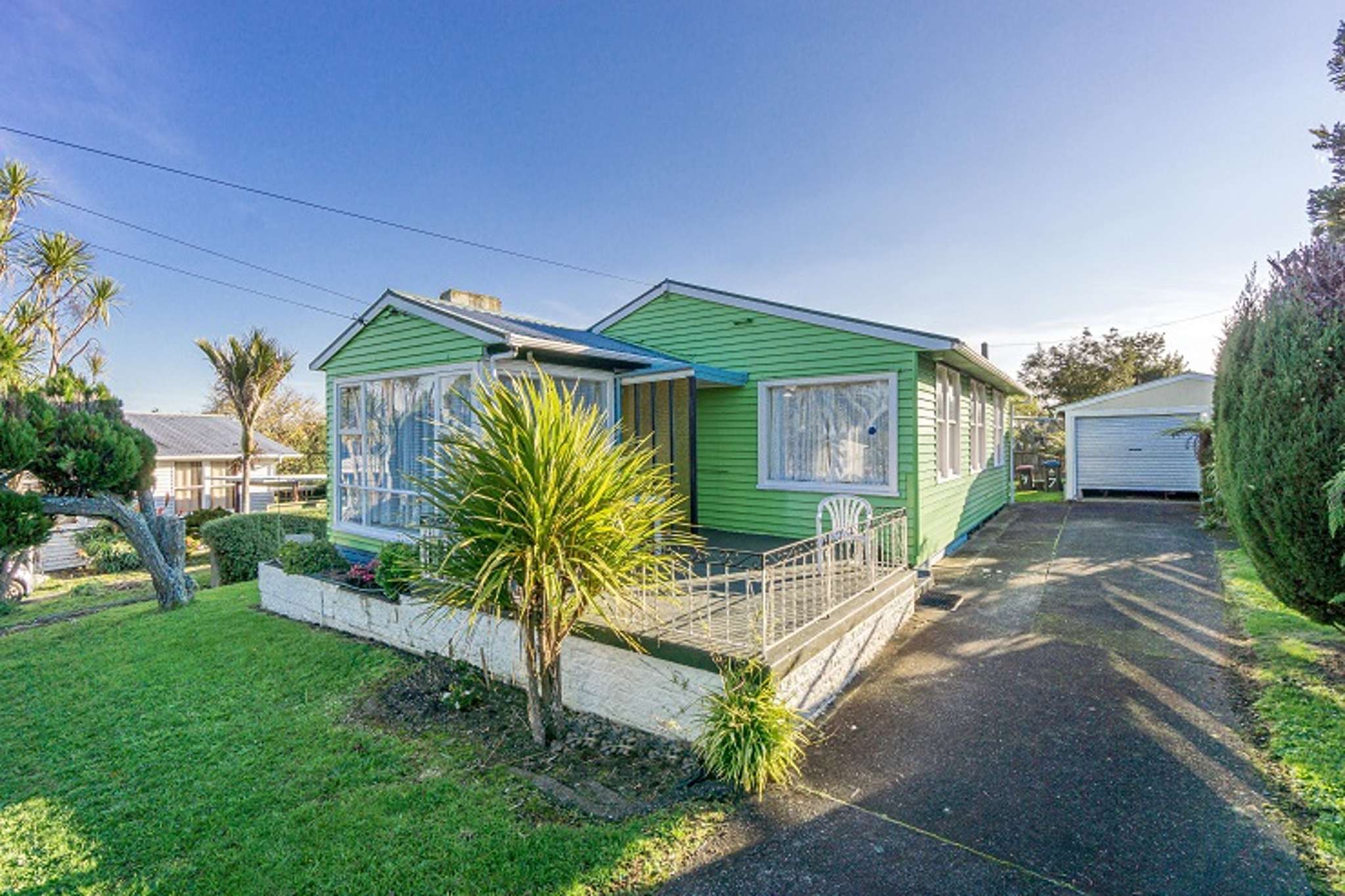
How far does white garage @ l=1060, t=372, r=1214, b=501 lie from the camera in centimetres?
1666

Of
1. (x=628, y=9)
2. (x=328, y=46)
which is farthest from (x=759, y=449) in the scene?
(x=328, y=46)

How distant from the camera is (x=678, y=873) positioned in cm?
304

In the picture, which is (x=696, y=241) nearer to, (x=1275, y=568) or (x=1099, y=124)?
(x=1099, y=124)

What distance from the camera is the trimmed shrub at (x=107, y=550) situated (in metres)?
18.2

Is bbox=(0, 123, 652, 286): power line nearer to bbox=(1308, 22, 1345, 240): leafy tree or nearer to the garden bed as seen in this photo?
the garden bed

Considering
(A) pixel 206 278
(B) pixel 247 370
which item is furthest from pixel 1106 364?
(B) pixel 247 370

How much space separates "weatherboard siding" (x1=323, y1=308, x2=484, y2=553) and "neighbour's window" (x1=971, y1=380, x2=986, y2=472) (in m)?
9.46

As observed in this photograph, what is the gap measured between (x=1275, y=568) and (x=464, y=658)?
7221 mm

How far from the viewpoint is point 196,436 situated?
26062mm

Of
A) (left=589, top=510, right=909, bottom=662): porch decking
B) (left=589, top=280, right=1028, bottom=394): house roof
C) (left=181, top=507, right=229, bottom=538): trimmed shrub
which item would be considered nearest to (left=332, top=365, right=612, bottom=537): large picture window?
(left=589, top=280, right=1028, bottom=394): house roof

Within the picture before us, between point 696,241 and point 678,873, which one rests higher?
point 696,241

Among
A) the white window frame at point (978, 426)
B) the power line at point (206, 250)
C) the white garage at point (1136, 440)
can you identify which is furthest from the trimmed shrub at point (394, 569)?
the white garage at point (1136, 440)

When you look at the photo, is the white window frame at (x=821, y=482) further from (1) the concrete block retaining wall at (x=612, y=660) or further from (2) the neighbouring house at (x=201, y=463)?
(2) the neighbouring house at (x=201, y=463)

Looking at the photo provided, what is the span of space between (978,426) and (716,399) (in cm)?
596
